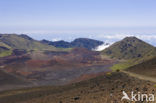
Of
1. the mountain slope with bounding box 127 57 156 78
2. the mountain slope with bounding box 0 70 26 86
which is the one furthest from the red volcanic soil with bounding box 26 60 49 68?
the mountain slope with bounding box 127 57 156 78

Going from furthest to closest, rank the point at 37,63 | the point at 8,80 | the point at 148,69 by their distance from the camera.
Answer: the point at 37,63
the point at 8,80
the point at 148,69

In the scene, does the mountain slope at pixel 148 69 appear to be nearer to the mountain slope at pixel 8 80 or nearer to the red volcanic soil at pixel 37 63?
the mountain slope at pixel 8 80

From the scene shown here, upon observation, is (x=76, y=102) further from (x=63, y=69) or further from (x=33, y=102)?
(x=63, y=69)

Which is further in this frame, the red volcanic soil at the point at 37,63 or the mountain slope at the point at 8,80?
the red volcanic soil at the point at 37,63

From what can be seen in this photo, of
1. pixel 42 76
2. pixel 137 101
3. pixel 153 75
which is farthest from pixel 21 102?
pixel 42 76

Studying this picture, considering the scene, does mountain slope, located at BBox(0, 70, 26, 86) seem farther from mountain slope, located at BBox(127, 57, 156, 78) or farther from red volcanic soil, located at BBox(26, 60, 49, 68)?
mountain slope, located at BBox(127, 57, 156, 78)

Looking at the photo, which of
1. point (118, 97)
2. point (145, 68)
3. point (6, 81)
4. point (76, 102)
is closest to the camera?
point (118, 97)

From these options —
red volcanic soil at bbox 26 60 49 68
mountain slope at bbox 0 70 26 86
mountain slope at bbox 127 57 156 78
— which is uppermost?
mountain slope at bbox 127 57 156 78

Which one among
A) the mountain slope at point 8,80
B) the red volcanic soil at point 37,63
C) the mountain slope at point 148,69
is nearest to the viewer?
the mountain slope at point 148,69

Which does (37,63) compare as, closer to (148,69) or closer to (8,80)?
(8,80)

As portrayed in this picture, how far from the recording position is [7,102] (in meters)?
61.9

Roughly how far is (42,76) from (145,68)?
7041 centimetres

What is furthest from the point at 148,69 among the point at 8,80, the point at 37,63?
the point at 37,63

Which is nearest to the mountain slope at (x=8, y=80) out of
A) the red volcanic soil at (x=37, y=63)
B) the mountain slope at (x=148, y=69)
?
A: the red volcanic soil at (x=37, y=63)
